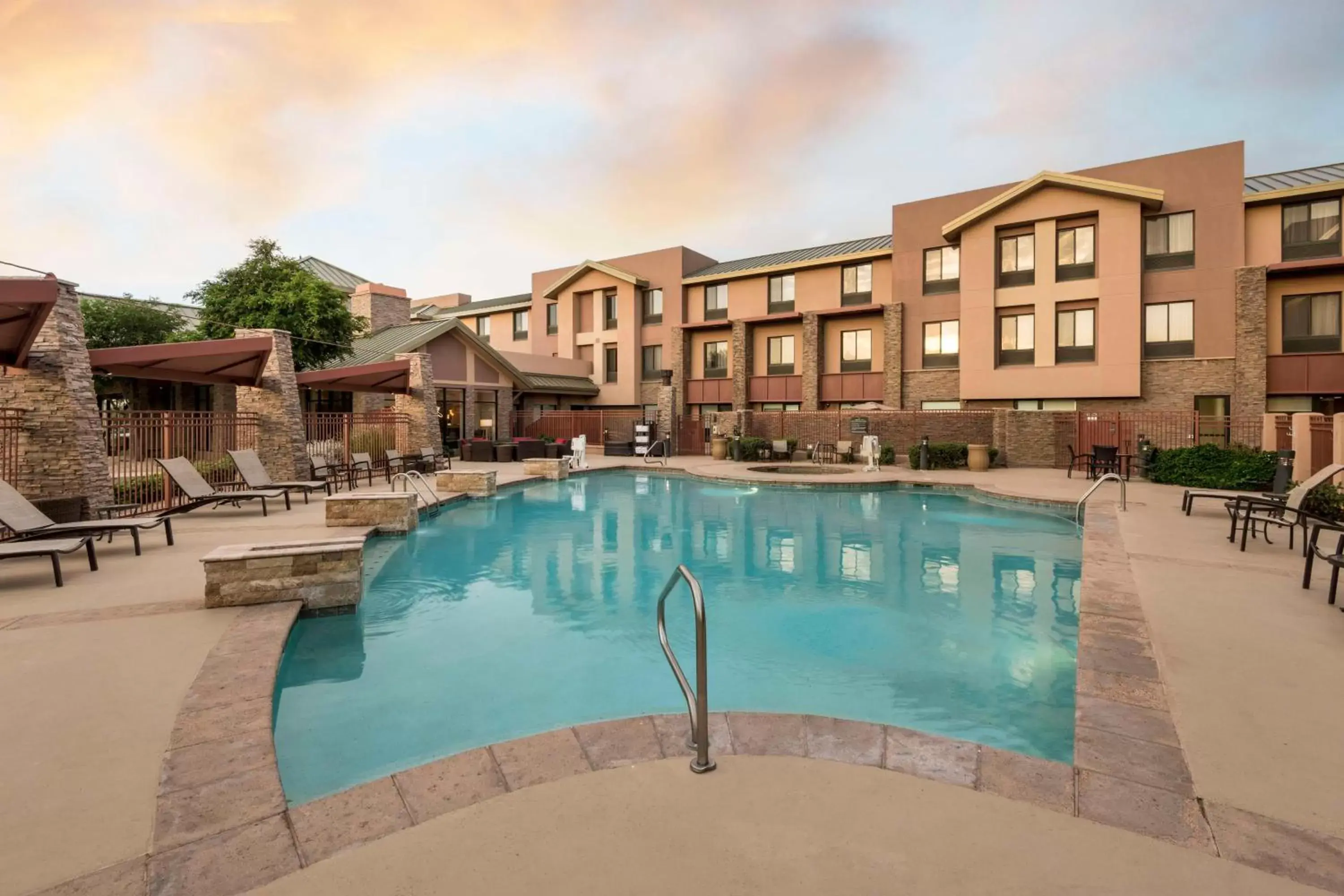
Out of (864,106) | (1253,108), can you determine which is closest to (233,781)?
(864,106)

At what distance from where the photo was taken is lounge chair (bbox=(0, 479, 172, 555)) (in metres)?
6.83

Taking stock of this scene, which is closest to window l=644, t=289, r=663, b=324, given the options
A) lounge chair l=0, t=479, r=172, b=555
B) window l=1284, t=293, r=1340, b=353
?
window l=1284, t=293, r=1340, b=353

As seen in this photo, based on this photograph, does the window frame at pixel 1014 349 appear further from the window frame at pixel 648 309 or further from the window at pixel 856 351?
the window frame at pixel 648 309

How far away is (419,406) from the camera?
65.6 ft

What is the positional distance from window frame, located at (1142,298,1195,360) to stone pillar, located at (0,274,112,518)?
91.1ft

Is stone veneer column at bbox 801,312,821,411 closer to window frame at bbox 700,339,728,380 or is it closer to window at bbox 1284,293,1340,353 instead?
window frame at bbox 700,339,728,380

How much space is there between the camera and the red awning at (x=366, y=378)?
16750mm

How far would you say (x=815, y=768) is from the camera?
2.83m

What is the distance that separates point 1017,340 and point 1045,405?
8.69ft

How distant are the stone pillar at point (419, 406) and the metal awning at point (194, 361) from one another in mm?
5895

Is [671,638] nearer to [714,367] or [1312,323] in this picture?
[1312,323]

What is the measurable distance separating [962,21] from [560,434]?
22.0 metres

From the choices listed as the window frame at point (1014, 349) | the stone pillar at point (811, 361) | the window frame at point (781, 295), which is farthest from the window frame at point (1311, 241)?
the window frame at point (781, 295)

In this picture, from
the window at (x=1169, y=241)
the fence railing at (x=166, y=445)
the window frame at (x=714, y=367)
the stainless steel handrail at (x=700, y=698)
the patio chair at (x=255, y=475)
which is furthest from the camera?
the window frame at (x=714, y=367)
